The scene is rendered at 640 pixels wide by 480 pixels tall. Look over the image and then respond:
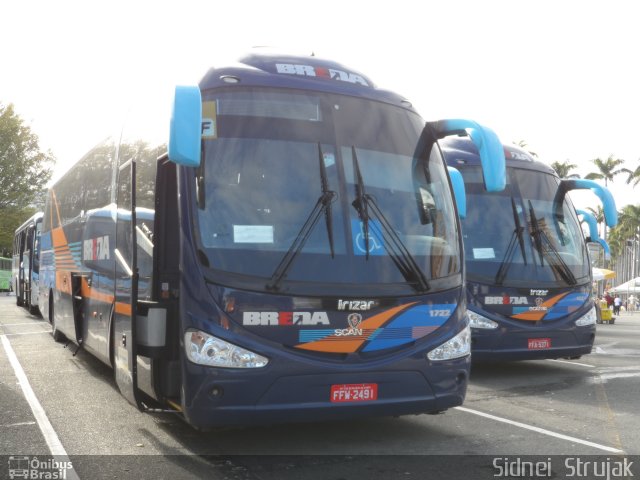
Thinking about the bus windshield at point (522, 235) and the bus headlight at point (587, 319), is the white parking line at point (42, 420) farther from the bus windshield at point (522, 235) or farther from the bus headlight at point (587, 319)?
the bus headlight at point (587, 319)

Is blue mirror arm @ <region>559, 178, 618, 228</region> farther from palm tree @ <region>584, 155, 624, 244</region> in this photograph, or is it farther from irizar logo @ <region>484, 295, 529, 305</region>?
palm tree @ <region>584, 155, 624, 244</region>

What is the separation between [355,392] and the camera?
5570 mm

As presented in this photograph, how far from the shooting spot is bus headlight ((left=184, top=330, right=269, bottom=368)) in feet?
17.3

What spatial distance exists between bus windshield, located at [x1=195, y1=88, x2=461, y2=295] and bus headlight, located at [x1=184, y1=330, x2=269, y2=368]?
17.4 inches

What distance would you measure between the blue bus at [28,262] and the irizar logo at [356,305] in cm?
1520

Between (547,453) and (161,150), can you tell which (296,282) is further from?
(547,453)

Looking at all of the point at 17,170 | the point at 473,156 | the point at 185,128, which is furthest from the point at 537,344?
the point at 17,170

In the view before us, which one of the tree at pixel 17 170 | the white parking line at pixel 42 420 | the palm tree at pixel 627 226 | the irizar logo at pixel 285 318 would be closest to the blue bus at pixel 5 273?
the tree at pixel 17 170

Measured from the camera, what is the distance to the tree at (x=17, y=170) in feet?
125

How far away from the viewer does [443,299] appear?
20.0ft

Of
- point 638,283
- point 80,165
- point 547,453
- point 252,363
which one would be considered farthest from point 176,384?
point 638,283

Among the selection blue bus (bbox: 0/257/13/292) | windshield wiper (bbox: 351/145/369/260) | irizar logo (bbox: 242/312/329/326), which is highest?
windshield wiper (bbox: 351/145/369/260)

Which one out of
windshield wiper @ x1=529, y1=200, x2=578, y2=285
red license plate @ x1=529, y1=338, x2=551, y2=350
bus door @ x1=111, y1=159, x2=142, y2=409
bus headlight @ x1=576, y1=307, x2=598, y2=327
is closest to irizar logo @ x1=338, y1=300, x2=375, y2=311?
bus door @ x1=111, y1=159, x2=142, y2=409

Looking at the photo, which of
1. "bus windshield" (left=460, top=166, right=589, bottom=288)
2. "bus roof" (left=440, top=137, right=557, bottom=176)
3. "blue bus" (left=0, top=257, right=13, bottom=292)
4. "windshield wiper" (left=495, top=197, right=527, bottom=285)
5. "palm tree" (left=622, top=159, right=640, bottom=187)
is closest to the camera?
"windshield wiper" (left=495, top=197, right=527, bottom=285)
